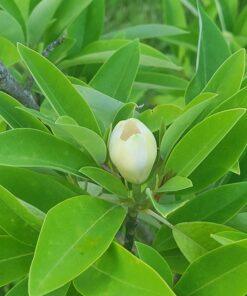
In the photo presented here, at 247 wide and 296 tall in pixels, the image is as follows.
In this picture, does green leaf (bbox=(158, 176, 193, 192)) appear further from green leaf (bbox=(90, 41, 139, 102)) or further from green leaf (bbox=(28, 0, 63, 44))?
green leaf (bbox=(28, 0, 63, 44))

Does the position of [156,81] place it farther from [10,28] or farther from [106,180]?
[106,180]

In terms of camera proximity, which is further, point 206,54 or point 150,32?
point 150,32

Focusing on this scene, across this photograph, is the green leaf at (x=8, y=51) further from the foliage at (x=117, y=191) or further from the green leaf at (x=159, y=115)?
the green leaf at (x=159, y=115)

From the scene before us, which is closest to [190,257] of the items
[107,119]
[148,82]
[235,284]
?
[235,284]

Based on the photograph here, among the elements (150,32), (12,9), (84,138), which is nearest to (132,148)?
(84,138)

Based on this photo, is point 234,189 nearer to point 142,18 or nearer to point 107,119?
point 107,119

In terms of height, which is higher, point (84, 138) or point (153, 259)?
point (84, 138)

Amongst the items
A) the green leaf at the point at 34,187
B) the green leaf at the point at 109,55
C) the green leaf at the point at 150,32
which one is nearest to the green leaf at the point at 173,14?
the green leaf at the point at 150,32

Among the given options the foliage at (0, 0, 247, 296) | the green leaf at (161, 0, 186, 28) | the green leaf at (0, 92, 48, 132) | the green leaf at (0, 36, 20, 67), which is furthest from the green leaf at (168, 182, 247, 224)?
the green leaf at (161, 0, 186, 28)
